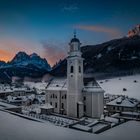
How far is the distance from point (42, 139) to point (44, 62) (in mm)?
9138

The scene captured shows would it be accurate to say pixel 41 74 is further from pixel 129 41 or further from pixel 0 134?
pixel 0 134

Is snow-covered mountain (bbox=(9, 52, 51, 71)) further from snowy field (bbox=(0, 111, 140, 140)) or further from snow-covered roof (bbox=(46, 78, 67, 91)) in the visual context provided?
snowy field (bbox=(0, 111, 140, 140))

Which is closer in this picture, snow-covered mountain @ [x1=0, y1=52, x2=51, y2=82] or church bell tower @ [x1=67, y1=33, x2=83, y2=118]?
church bell tower @ [x1=67, y1=33, x2=83, y2=118]

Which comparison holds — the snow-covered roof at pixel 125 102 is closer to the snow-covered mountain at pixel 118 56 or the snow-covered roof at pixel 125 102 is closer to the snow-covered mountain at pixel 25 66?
the snow-covered mountain at pixel 118 56

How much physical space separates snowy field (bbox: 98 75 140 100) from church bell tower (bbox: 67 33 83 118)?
1.33 m

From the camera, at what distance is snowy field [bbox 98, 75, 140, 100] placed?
914 cm

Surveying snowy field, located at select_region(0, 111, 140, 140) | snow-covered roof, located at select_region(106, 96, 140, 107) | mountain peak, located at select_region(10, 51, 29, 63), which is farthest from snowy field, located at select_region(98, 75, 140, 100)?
snowy field, located at select_region(0, 111, 140, 140)

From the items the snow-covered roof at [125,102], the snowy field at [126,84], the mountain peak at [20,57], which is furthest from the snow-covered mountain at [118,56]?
the mountain peak at [20,57]

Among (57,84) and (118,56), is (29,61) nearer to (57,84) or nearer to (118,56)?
(57,84)

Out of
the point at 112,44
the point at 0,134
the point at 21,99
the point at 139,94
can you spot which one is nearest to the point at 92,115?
the point at 139,94

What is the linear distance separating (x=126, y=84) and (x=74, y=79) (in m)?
2.94

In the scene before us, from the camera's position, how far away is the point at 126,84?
10.4 meters

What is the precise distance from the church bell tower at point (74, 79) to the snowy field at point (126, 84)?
1.33 meters

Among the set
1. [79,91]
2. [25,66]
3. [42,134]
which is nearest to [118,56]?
[79,91]
